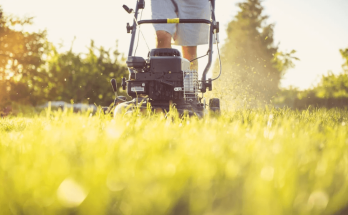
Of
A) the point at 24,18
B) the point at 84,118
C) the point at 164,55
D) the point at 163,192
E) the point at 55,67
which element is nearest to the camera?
→ the point at 163,192

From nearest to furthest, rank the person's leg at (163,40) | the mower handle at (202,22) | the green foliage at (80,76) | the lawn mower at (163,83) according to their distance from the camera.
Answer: the lawn mower at (163,83), the mower handle at (202,22), the person's leg at (163,40), the green foliage at (80,76)


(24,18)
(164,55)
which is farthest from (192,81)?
(24,18)

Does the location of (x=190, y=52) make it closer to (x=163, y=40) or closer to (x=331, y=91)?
(x=163, y=40)

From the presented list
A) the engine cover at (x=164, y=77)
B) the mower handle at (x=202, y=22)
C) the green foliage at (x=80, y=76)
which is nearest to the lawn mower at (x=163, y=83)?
the engine cover at (x=164, y=77)

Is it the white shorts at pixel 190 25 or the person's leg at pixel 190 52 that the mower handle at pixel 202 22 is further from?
the person's leg at pixel 190 52

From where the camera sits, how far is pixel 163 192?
62 cm

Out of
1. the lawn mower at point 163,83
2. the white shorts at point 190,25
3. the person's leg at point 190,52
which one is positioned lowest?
the lawn mower at point 163,83

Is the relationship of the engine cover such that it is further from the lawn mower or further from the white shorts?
the white shorts

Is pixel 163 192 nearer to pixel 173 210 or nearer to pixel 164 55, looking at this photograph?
pixel 173 210

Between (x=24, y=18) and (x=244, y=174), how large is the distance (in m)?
10.6

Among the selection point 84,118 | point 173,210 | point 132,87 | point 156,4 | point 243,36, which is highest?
point 243,36

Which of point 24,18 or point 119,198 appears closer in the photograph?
point 119,198

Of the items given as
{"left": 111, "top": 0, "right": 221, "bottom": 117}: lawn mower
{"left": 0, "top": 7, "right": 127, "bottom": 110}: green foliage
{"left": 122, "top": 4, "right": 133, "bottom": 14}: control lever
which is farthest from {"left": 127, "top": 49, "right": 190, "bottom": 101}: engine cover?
{"left": 0, "top": 7, "right": 127, "bottom": 110}: green foliage

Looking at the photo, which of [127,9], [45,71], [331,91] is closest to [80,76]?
[45,71]
